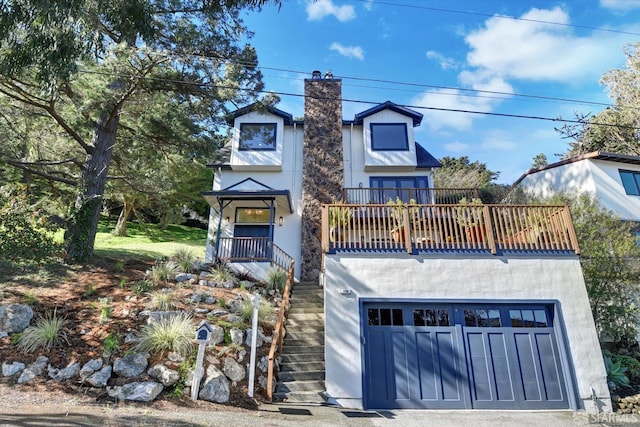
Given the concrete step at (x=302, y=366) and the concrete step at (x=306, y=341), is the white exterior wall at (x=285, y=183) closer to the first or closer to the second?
the concrete step at (x=306, y=341)

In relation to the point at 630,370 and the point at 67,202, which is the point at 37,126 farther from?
the point at 630,370

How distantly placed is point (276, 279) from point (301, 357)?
12.5 feet

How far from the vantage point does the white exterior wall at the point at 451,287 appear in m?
7.07

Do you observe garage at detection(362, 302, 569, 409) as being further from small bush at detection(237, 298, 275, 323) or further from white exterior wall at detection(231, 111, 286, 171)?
white exterior wall at detection(231, 111, 286, 171)

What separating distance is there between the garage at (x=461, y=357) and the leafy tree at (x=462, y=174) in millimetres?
18452

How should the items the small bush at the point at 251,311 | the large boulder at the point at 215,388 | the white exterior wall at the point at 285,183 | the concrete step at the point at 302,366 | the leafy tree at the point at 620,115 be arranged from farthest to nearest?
the leafy tree at the point at 620,115 → the white exterior wall at the point at 285,183 → the small bush at the point at 251,311 → the concrete step at the point at 302,366 → the large boulder at the point at 215,388

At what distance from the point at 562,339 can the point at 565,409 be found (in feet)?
4.46

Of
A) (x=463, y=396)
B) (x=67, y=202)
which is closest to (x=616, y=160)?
(x=463, y=396)

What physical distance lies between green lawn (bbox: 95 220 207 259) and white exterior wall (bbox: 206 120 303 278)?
2921 mm

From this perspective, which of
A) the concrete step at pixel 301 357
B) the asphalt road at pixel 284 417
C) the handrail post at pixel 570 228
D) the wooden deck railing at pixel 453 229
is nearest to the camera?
the asphalt road at pixel 284 417

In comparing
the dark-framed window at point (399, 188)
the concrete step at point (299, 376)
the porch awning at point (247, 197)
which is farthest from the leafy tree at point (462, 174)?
the concrete step at point (299, 376)

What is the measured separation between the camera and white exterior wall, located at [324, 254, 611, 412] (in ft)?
23.2

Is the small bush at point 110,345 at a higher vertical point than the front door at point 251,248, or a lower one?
lower

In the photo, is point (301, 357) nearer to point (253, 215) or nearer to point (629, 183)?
point (253, 215)
